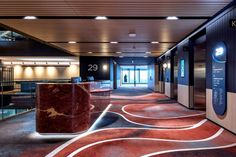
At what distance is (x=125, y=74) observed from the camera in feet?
118

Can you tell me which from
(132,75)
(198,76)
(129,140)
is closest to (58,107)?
(129,140)

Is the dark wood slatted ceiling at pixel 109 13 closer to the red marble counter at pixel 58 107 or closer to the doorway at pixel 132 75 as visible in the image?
the red marble counter at pixel 58 107

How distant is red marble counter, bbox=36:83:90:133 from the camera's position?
5.34 m

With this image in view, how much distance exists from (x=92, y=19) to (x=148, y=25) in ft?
6.00

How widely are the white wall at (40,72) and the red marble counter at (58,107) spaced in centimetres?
1945

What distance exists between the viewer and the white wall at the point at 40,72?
24.2 metres

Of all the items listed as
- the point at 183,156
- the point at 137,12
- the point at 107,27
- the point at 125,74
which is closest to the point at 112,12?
the point at 137,12

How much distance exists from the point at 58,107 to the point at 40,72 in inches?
798

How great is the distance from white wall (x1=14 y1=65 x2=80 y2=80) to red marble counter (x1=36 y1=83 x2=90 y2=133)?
1945cm

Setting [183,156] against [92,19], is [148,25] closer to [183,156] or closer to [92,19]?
[92,19]

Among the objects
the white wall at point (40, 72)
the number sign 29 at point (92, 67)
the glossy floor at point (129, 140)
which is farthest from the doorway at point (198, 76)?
the white wall at point (40, 72)

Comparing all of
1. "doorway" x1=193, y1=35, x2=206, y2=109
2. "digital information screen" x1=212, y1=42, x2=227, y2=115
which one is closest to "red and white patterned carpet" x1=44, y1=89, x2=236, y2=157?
"digital information screen" x1=212, y1=42, x2=227, y2=115

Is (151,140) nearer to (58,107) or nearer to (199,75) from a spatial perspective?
(58,107)

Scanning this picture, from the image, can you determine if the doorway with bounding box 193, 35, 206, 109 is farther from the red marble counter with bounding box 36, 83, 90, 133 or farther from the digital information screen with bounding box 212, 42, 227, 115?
the red marble counter with bounding box 36, 83, 90, 133
